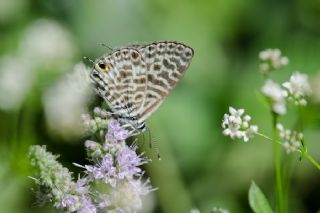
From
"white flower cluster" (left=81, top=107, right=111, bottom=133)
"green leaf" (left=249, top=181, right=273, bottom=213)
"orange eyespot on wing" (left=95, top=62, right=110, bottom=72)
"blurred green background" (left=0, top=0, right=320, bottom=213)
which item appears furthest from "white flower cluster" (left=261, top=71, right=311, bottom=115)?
"blurred green background" (left=0, top=0, right=320, bottom=213)

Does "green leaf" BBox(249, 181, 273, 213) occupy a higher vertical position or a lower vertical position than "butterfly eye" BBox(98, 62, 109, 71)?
lower

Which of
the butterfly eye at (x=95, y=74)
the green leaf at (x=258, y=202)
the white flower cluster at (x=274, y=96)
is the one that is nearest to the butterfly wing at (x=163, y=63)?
the butterfly eye at (x=95, y=74)

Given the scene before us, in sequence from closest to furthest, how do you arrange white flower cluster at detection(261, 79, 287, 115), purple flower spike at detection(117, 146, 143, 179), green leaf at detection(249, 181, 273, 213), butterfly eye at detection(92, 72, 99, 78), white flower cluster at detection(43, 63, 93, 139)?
white flower cluster at detection(261, 79, 287, 115), green leaf at detection(249, 181, 273, 213), purple flower spike at detection(117, 146, 143, 179), butterfly eye at detection(92, 72, 99, 78), white flower cluster at detection(43, 63, 93, 139)

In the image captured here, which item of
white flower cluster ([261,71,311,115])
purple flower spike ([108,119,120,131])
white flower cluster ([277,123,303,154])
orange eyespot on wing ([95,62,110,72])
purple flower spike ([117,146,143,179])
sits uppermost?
orange eyespot on wing ([95,62,110,72])

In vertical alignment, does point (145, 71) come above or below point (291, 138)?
above

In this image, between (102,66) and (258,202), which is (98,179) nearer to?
(258,202)

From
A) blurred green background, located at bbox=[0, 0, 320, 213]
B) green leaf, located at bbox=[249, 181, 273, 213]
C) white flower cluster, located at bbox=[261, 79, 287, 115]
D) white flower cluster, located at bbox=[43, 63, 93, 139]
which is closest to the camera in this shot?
white flower cluster, located at bbox=[261, 79, 287, 115]

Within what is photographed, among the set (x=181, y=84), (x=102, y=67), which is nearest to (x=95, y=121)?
(x=102, y=67)

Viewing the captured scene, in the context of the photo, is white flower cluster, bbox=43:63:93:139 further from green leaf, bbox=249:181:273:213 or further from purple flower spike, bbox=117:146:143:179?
green leaf, bbox=249:181:273:213
